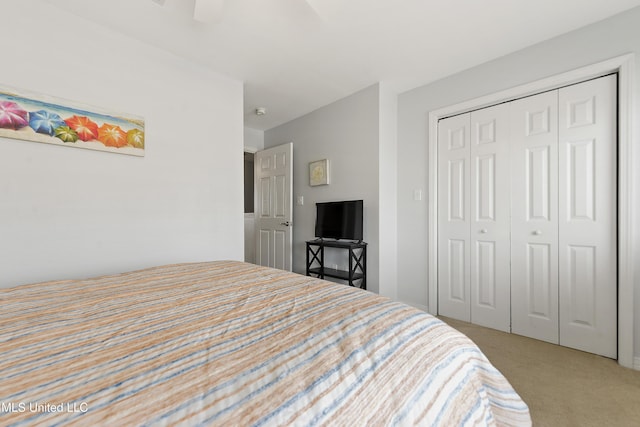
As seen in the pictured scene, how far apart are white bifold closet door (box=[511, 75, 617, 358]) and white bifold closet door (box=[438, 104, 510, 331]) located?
0.33 feet

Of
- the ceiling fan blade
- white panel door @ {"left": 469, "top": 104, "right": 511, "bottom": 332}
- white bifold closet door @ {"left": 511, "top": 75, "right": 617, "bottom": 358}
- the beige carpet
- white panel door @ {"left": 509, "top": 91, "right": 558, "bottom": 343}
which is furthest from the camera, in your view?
white panel door @ {"left": 469, "top": 104, "right": 511, "bottom": 332}

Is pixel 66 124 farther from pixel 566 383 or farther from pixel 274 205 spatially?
pixel 566 383

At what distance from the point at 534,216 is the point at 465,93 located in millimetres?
1286

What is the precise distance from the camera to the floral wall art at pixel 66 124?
1727 millimetres

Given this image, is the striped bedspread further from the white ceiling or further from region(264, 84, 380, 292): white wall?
region(264, 84, 380, 292): white wall

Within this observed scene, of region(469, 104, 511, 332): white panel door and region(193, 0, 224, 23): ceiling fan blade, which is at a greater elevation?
region(193, 0, 224, 23): ceiling fan blade

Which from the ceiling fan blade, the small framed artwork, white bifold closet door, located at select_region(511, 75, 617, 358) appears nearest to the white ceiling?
the ceiling fan blade

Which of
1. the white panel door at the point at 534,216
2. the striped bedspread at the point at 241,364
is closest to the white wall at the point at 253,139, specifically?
the white panel door at the point at 534,216

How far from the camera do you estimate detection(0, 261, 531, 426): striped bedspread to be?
0.44 metres

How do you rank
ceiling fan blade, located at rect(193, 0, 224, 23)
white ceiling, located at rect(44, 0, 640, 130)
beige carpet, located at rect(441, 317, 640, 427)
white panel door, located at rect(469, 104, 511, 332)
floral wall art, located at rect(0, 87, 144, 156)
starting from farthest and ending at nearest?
white panel door, located at rect(469, 104, 511, 332)
white ceiling, located at rect(44, 0, 640, 130)
floral wall art, located at rect(0, 87, 144, 156)
ceiling fan blade, located at rect(193, 0, 224, 23)
beige carpet, located at rect(441, 317, 640, 427)

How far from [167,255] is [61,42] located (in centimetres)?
167

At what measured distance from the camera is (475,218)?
2592mm

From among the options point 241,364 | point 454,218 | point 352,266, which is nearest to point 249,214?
point 352,266

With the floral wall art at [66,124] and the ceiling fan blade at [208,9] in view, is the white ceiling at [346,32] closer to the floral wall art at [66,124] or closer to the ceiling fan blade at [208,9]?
the ceiling fan blade at [208,9]
